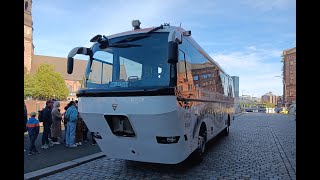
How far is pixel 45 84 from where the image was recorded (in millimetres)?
67000

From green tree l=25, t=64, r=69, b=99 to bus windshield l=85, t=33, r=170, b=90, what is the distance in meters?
64.7

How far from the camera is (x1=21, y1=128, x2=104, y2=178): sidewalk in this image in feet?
23.1

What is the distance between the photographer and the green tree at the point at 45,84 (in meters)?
65.9

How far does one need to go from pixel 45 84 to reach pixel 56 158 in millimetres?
63830

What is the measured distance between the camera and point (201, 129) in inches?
322

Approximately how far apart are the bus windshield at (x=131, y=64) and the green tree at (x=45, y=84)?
64711 millimetres

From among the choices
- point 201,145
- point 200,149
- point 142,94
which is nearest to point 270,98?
point 201,145

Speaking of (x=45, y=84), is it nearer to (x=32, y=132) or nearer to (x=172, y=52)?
(x=32, y=132)

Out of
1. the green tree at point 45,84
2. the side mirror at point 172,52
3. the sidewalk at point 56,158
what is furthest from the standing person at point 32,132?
the green tree at point 45,84

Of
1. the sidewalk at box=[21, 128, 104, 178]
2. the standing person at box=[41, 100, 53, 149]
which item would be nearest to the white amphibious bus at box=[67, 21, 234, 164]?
the sidewalk at box=[21, 128, 104, 178]

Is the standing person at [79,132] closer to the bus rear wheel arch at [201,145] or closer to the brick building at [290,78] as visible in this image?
the bus rear wheel arch at [201,145]

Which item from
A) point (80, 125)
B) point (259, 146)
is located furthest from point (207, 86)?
point (80, 125)

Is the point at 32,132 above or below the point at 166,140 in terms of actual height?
below
